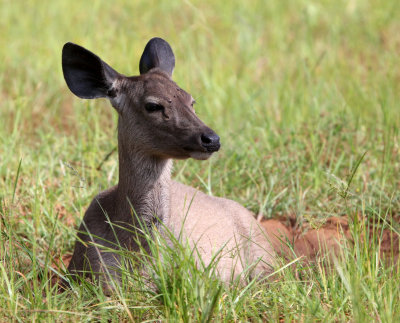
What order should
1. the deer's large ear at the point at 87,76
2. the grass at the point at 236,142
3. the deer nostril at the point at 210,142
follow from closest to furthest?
the grass at the point at 236,142 < the deer nostril at the point at 210,142 < the deer's large ear at the point at 87,76

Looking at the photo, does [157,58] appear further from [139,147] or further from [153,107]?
[139,147]

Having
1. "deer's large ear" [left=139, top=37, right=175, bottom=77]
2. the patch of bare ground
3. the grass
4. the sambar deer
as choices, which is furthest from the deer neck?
the patch of bare ground

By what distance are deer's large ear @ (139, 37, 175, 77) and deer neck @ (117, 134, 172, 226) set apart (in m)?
0.71

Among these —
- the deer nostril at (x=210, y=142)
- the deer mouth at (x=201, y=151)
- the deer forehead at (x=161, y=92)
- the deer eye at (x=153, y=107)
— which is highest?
the deer forehead at (x=161, y=92)

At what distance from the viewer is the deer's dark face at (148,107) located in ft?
12.0

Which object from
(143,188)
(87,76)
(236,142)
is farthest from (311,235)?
(87,76)

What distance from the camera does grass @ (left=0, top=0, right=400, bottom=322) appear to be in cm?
320

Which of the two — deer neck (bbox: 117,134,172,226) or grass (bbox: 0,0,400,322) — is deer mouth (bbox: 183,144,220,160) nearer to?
deer neck (bbox: 117,134,172,226)

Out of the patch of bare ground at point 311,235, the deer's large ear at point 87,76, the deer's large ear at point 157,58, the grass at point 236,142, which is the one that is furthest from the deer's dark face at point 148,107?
the patch of bare ground at point 311,235

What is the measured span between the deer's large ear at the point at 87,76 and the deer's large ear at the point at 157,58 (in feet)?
1.38

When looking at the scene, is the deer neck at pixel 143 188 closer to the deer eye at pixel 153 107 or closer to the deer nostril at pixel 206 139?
the deer eye at pixel 153 107

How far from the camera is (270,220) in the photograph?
16.6ft

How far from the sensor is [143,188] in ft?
12.6

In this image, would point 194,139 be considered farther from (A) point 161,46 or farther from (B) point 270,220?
(B) point 270,220
